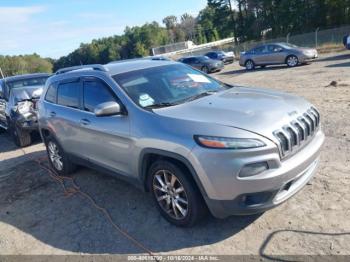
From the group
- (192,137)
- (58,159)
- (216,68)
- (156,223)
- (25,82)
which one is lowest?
(156,223)

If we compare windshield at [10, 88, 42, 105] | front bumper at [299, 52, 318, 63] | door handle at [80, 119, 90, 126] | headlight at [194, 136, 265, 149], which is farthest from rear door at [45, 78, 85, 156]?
front bumper at [299, 52, 318, 63]

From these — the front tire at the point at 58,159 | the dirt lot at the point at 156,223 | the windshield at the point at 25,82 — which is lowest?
the dirt lot at the point at 156,223

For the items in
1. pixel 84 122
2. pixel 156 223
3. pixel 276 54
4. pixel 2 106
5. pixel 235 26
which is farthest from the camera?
pixel 235 26

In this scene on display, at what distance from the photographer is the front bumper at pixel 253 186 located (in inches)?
123

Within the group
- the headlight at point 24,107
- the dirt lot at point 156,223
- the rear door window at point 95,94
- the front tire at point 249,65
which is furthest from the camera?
the front tire at point 249,65

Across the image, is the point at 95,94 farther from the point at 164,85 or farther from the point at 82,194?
the point at 82,194

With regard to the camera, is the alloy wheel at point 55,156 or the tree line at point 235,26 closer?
the alloy wheel at point 55,156

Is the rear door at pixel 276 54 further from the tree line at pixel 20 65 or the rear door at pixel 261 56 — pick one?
the tree line at pixel 20 65

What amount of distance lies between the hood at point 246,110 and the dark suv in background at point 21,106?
619 centimetres

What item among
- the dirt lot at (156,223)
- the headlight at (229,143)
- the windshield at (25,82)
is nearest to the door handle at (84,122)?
the dirt lot at (156,223)

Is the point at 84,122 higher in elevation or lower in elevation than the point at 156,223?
higher

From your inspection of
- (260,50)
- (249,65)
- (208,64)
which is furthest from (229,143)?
(208,64)

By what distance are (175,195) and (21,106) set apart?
6.69 meters

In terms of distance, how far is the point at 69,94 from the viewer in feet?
17.6
